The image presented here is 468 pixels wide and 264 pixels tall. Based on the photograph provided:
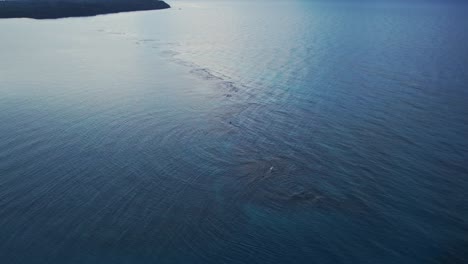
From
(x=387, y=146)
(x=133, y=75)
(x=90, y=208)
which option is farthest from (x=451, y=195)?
(x=133, y=75)

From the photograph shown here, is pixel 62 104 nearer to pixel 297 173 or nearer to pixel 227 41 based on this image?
pixel 297 173

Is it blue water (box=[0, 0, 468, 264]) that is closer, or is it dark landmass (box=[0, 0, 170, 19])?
blue water (box=[0, 0, 468, 264])

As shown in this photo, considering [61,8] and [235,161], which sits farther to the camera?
[61,8]

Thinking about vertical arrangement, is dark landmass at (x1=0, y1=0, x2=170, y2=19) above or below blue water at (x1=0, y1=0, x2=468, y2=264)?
below

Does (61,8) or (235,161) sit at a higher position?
(235,161)

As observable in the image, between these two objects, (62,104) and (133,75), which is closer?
(62,104)
